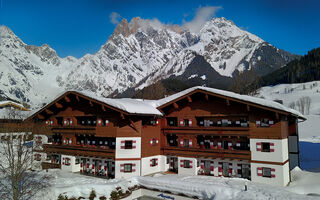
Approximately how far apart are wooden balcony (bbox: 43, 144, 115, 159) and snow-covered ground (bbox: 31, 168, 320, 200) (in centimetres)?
324

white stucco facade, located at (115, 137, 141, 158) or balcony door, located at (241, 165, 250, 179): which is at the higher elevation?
white stucco facade, located at (115, 137, 141, 158)

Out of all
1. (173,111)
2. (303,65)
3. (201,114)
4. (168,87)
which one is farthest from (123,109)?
(303,65)

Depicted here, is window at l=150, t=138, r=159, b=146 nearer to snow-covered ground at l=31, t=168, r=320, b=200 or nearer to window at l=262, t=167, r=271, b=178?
snow-covered ground at l=31, t=168, r=320, b=200

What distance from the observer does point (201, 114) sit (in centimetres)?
2427

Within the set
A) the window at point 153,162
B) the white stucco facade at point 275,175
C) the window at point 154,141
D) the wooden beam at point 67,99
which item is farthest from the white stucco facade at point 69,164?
the white stucco facade at point 275,175

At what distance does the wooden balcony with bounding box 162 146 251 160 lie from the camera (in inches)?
852

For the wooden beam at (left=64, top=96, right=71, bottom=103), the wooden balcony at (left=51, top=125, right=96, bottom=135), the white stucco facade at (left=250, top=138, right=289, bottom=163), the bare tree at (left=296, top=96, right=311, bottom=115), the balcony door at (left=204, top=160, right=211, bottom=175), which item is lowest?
the balcony door at (left=204, top=160, right=211, bottom=175)

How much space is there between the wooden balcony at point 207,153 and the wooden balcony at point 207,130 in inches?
63.6

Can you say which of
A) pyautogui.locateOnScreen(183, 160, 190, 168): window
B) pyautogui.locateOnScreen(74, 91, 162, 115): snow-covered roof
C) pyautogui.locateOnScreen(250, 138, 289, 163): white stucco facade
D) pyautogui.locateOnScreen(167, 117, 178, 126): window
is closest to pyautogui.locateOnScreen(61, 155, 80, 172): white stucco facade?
pyautogui.locateOnScreen(74, 91, 162, 115): snow-covered roof

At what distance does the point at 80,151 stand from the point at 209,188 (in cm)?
1522

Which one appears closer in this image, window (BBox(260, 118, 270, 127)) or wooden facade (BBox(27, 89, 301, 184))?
window (BBox(260, 118, 270, 127))

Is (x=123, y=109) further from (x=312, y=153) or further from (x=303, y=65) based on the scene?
(x=303, y=65)

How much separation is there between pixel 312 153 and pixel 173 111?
23.8 meters

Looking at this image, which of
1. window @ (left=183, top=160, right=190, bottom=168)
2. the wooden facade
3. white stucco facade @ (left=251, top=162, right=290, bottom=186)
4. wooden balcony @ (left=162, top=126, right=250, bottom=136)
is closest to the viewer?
white stucco facade @ (left=251, top=162, right=290, bottom=186)
